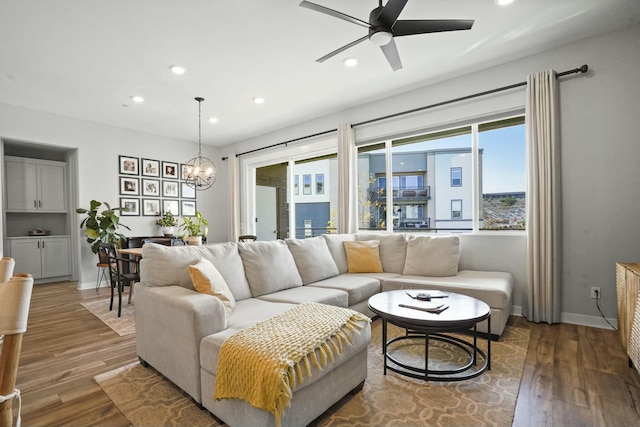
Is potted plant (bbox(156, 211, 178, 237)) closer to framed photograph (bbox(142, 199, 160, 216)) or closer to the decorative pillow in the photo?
framed photograph (bbox(142, 199, 160, 216))

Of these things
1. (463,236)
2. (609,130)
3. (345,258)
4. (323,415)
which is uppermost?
(609,130)

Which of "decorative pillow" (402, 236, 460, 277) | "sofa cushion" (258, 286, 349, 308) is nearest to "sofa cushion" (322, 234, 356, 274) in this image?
"decorative pillow" (402, 236, 460, 277)

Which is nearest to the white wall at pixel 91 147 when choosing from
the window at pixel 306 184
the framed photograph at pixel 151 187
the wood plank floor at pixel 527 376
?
the framed photograph at pixel 151 187

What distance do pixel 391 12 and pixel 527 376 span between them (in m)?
2.66

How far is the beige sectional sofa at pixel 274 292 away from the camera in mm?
1713

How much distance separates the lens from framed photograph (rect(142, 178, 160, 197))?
6.02m

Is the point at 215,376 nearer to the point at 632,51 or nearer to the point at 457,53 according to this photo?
the point at 457,53

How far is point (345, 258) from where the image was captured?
13.1 feet

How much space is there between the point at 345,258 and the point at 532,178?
2.24 meters

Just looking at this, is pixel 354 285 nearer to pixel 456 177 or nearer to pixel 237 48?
pixel 456 177

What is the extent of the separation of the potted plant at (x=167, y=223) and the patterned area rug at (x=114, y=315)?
1.83 metres

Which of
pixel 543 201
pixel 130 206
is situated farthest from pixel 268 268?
pixel 130 206

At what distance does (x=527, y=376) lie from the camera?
7.07 ft

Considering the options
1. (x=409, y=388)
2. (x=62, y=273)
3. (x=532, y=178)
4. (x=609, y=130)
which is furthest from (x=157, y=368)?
(x=62, y=273)
